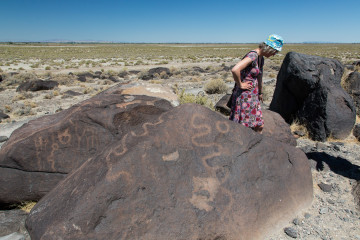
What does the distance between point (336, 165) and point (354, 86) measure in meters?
3.61

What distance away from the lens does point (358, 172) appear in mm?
4355

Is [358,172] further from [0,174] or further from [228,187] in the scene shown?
[0,174]

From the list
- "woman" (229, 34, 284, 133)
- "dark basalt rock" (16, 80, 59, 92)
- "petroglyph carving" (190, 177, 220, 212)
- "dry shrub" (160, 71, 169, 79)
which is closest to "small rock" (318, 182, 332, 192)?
"woman" (229, 34, 284, 133)

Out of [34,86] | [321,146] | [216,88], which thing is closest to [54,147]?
[321,146]

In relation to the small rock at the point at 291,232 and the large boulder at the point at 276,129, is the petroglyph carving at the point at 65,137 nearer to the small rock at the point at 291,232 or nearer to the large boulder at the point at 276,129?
the small rock at the point at 291,232

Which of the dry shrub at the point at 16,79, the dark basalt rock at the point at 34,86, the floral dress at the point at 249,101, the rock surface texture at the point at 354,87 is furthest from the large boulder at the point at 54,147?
the dry shrub at the point at 16,79

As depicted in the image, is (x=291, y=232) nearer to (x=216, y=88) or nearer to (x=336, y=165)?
(x=336, y=165)

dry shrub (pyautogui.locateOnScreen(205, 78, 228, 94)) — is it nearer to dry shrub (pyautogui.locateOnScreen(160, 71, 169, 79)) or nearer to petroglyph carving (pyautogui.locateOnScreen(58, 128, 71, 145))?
dry shrub (pyautogui.locateOnScreen(160, 71, 169, 79))

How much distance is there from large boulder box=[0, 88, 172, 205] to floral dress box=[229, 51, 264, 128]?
1593 millimetres

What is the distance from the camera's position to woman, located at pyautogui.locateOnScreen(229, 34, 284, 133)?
358cm

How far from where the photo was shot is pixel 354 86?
7191 mm

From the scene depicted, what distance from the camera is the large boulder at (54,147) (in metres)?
3.70

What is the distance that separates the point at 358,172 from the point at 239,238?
2889mm

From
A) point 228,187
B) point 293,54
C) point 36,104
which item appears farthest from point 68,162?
point 36,104
